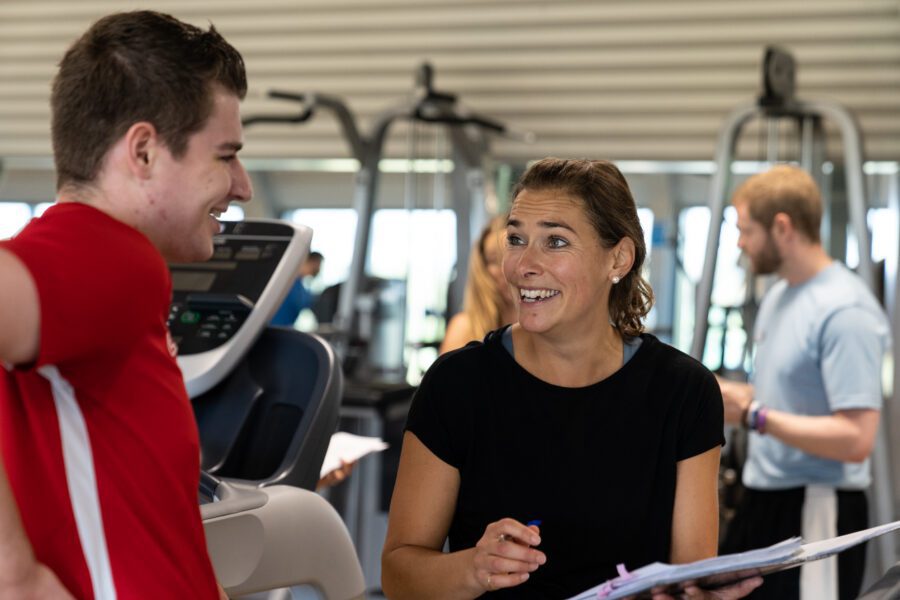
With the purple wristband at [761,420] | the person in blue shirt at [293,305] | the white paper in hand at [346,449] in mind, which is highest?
the white paper in hand at [346,449]

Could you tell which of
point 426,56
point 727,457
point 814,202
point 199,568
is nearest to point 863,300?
point 814,202

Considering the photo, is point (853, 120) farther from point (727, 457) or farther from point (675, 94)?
point (727, 457)

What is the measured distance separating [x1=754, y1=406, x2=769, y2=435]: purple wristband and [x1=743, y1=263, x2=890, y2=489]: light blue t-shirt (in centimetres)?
19

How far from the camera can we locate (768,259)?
11.2ft

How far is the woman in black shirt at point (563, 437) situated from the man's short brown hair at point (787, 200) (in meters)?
1.62

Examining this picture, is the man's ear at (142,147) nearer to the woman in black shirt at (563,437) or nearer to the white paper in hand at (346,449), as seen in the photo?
the woman in black shirt at (563,437)

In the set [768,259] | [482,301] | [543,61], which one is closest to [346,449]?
[482,301]

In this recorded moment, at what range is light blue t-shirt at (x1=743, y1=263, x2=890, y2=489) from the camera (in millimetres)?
3088

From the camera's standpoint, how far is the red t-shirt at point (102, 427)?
1.00 meters

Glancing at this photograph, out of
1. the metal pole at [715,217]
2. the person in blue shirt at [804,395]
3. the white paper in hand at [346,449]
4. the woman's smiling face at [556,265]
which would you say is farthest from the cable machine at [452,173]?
the woman's smiling face at [556,265]

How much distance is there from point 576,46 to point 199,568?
17.9 ft

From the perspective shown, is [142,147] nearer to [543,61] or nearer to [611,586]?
[611,586]

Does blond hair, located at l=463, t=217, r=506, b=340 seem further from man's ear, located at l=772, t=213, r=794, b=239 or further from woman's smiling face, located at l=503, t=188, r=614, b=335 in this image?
woman's smiling face, located at l=503, t=188, r=614, b=335

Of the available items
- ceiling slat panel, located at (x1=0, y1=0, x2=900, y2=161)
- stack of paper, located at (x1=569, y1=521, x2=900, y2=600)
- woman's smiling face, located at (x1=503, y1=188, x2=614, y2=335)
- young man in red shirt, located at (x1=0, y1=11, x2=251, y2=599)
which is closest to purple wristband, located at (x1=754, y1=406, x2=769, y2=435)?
woman's smiling face, located at (x1=503, y1=188, x2=614, y2=335)
